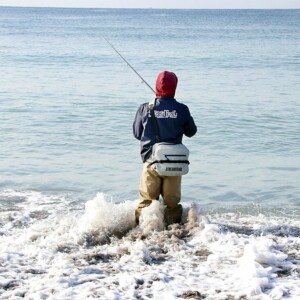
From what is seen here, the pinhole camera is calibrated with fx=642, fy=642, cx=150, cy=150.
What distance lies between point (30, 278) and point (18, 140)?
27.5 ft

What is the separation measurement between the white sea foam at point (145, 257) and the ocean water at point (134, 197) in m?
0.02

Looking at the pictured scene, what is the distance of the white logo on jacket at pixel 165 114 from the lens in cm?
689

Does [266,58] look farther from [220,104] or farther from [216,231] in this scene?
[216,231]

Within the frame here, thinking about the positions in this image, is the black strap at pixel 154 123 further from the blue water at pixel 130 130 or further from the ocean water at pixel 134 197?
the blue water at pixel 130 130

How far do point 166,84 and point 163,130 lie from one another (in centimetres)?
50

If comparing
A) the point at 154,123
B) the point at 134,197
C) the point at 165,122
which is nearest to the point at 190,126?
the point at 165,122

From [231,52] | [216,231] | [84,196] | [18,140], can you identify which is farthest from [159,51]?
[216,231]

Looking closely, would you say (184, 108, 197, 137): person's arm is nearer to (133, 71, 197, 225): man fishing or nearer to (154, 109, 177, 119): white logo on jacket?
(133, 71, 197, 225): man fishing

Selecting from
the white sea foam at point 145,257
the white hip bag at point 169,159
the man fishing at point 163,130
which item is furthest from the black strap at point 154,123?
the white sea foam at point 145,257

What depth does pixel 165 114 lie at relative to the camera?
6.91 m

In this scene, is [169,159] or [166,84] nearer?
[169,159]

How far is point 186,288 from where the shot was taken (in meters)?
5.40

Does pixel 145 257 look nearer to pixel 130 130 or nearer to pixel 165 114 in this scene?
pixel 165 114

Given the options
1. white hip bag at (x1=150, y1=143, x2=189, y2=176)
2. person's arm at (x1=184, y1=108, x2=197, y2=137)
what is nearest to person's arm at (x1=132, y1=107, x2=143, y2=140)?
white hip bag at (x1=150, y1=143, x2=189, y2=176)
